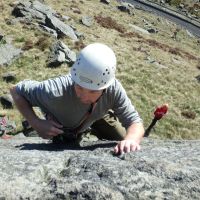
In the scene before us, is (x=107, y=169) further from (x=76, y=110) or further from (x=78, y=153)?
(x=76, y=110)

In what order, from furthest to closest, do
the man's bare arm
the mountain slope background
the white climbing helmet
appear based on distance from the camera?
1. the mountain slope background
2. the man's bare arm
3. the white climbing helmet

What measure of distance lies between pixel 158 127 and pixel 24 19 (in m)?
13.6

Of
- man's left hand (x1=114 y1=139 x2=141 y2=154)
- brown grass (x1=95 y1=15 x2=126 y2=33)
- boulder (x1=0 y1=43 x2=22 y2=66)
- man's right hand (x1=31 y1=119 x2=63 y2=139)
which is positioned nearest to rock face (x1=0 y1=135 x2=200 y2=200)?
man's left hand (x1=114 y1=139 x2=141 y2=154)

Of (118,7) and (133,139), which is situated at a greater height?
(133,139)

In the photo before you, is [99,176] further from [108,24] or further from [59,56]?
[108,24]

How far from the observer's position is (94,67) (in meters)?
A: 6.02

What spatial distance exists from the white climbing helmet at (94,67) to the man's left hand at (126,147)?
795 millimetres

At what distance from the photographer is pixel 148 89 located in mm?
23953

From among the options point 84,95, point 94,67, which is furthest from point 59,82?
point 94,67

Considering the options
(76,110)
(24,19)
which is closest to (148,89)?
(24,19)

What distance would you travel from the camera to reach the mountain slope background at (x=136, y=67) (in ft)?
69.4

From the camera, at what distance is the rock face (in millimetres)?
4891

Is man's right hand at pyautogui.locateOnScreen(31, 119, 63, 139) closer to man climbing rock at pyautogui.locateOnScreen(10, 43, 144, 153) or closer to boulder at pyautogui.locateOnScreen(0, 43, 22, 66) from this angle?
man climbing rock at pyautogui.locateOnScreen(10, 43, 144, 153)

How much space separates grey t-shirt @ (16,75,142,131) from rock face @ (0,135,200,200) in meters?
1.05
